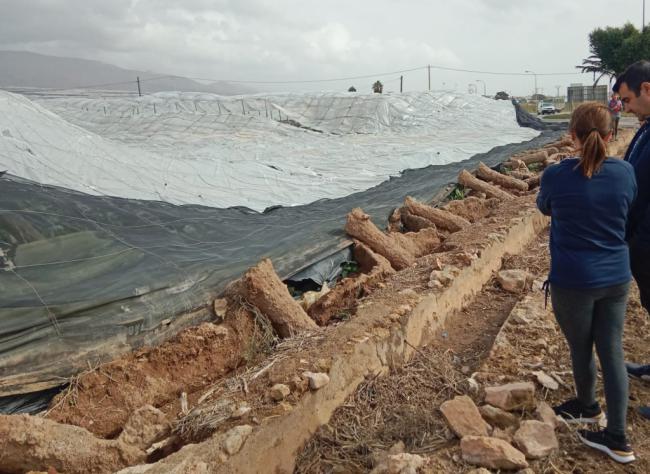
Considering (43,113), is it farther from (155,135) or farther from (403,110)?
(403,110)

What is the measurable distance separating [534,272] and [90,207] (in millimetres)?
4715

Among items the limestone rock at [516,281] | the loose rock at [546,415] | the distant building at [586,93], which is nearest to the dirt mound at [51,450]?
the loose rock at [546,415]

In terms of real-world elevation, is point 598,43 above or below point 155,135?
above

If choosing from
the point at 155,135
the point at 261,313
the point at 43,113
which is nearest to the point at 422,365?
the point at 261,313

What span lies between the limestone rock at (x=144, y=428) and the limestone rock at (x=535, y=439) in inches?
73.0

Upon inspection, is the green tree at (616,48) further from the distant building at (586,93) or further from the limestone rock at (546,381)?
the limestone rock at (546,381)

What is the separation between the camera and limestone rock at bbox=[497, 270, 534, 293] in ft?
17.0

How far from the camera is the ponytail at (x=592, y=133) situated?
2.28m

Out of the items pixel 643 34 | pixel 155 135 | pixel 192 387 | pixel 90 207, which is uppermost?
pixel 643 34

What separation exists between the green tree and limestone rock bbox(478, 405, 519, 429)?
124 ft

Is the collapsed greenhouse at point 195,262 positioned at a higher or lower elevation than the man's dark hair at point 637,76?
lower

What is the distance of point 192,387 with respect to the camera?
12.2ft

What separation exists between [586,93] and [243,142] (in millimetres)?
33515

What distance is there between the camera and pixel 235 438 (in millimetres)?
2502
